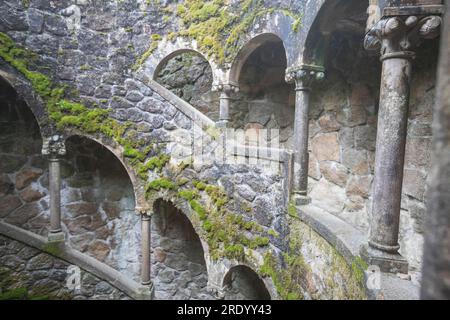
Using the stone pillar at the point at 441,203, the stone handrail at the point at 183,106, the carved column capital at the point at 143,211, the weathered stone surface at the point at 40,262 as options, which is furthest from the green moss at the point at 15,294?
the stone pillar at the point at 441,203

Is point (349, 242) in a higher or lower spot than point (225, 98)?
lower

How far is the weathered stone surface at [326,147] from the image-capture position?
3.94 m

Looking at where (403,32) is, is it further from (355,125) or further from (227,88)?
(227,88)

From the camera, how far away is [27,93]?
3.72m

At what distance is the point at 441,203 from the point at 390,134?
125 centimetres

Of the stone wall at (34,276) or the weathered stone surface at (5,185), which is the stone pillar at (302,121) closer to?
the stone wall at (34,276)

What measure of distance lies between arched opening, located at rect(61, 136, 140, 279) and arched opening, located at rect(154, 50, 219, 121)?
6.98 feet


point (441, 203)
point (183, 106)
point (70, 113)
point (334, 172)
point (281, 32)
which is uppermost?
point (281, 32)

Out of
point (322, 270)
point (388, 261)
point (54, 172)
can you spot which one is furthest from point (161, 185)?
point (388, 261)

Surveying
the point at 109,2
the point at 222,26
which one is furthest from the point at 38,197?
the point at 222,26

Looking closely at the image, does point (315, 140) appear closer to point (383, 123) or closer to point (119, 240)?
point (383, 123)

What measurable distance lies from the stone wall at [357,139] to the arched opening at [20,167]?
4662 millimetres

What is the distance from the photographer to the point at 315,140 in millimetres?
4297

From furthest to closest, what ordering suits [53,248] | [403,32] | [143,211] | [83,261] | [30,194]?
[30,194]
[143,211]
[83,261]
[53,248]
[403,32]
